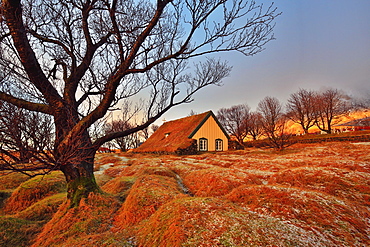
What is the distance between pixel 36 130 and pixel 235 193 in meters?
5.46

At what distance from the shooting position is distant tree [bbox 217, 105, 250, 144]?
5784 cm

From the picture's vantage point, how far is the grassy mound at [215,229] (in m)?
3.17

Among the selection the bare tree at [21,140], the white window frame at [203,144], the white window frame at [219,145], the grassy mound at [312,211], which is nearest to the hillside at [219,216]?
the grassy mound at [312,211]

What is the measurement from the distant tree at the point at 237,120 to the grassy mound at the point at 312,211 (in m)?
52.6

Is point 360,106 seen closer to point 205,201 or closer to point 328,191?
point 328,191

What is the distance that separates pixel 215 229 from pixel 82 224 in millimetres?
4023

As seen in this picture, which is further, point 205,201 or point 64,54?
point 64,54

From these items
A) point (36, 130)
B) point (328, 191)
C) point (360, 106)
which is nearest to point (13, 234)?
point (36, 130)

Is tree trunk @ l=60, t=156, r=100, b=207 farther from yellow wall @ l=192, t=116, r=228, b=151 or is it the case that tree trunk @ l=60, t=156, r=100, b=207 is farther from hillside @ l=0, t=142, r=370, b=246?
yellow wall @ l=192, t=116, r=228, b=151

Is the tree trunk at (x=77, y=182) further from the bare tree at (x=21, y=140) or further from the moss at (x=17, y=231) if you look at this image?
the bare tree at (x=21, y=140)

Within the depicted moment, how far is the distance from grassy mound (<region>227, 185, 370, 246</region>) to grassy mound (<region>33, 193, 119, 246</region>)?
381 cm

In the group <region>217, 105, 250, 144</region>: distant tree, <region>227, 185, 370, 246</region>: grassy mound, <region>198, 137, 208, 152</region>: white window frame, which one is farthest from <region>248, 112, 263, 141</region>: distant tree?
<region>227, 185, 370, 246</region>: grassy mound

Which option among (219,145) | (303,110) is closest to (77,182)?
(219,145)

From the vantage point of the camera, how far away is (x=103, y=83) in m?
7.02
